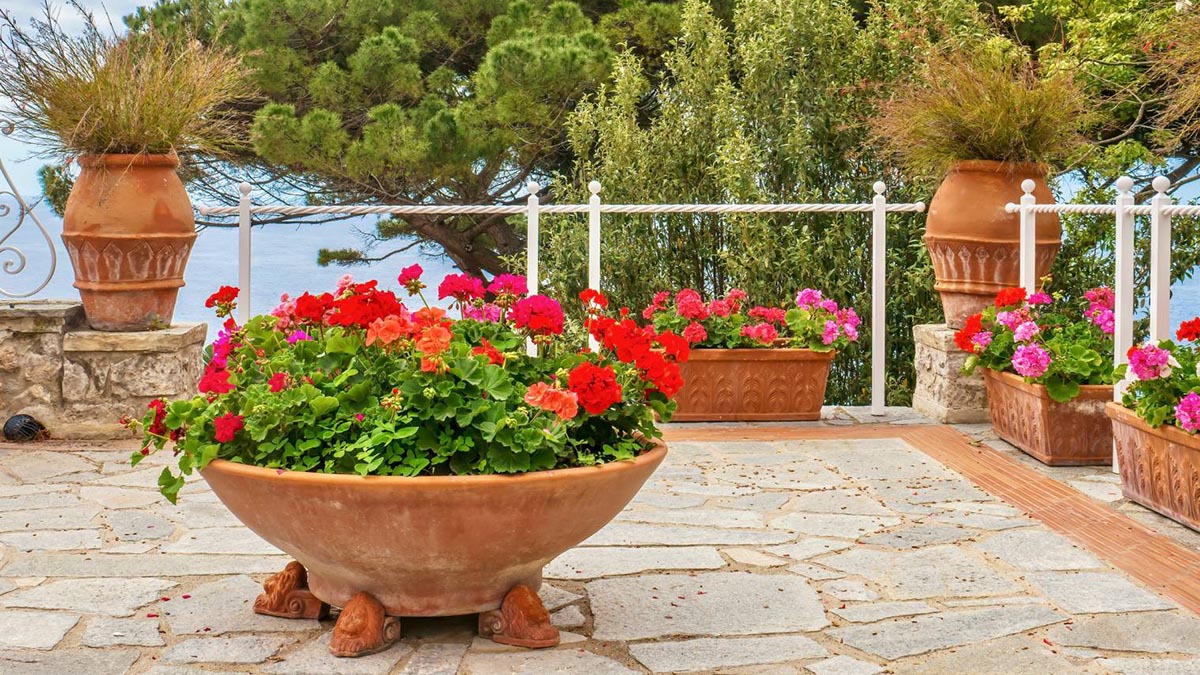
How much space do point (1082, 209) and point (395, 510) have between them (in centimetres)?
308

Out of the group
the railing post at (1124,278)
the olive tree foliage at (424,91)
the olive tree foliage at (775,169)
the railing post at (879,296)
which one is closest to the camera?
the railing post at (1124,278)

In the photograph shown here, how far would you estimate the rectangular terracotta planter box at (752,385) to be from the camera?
5598mm

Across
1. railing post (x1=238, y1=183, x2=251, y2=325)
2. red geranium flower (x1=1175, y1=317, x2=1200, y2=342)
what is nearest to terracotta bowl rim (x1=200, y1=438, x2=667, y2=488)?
red geranium flower (x1=1175, y1=317, x2=1200, y2=342)

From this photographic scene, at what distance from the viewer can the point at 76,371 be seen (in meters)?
5.31

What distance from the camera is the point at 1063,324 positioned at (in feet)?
16.6

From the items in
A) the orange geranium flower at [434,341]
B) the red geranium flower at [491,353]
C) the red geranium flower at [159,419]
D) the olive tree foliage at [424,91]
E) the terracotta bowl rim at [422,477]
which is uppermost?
the olive tree foliage at [424,91]

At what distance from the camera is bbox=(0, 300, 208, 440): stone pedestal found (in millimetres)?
5277

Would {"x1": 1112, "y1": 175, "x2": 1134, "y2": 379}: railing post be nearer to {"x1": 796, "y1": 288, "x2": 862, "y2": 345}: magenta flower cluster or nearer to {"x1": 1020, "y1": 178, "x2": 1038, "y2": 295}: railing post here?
{"x1": 1020, "y1": 178, "x2": 1038, "y2": 295}: railing post

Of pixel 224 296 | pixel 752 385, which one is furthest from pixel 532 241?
pixel 224 296

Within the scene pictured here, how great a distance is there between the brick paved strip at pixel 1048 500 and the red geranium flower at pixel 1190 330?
0.57m

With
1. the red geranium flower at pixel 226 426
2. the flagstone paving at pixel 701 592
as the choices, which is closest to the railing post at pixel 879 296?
the flagstone paving at pixel 701 592

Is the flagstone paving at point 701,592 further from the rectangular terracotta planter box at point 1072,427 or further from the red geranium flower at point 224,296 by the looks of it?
the red geranium flower at point 224,296

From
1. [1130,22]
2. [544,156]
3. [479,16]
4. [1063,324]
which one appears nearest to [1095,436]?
[1063,324]

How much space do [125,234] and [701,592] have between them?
3.17 metres
